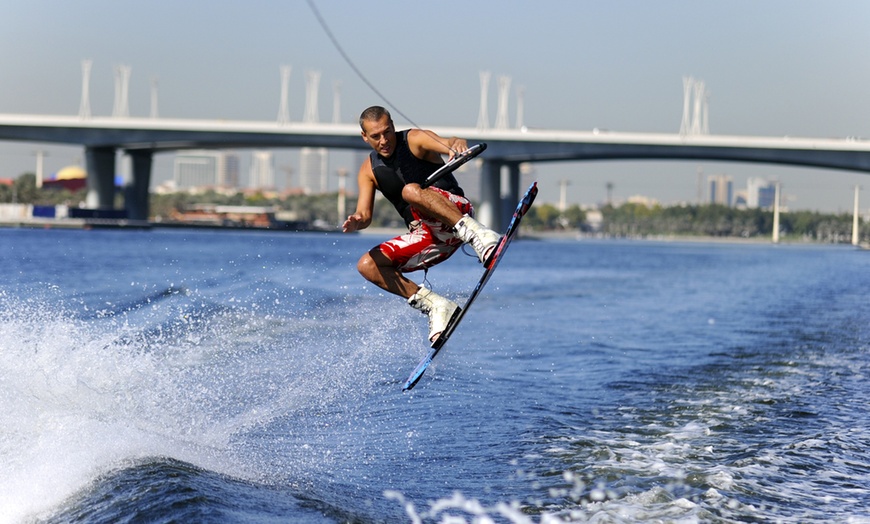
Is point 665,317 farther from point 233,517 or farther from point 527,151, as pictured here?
point 527,151

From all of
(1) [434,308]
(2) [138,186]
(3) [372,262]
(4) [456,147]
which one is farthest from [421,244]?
(2) [138,186]

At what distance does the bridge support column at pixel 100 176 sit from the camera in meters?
85.6

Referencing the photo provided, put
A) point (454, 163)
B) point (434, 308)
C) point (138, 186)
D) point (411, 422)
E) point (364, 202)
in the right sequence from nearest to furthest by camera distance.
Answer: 1. point (454, 163)
2. point (364, 202)
3. point (434, 308)
4. point (411, 422)
5. point (138, 186)

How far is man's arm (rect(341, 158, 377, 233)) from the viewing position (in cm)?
798

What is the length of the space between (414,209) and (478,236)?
23.1 inches

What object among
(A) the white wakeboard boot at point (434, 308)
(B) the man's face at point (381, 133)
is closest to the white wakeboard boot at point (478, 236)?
(A) the white wakeboard boot at point (434, 308)

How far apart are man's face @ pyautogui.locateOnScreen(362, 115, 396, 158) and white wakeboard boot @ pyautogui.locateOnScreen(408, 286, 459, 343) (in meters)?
A: 1.35

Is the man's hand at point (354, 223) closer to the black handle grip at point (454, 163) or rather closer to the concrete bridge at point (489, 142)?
the black handle grip at point (454, 163)

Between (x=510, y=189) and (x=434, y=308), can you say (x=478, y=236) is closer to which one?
(x=434, y=308)

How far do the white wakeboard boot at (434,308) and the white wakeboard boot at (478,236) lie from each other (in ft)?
1.95

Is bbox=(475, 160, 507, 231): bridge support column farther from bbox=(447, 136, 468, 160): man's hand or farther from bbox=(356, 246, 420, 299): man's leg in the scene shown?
bbox=(447, 136, 468, 160): man's hand

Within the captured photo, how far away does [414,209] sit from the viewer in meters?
8.48

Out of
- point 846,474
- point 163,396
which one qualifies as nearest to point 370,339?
point 163,396

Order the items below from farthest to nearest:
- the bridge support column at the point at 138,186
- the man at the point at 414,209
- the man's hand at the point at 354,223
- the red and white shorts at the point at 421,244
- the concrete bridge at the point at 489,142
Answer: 1. the bridge support column at the point at 138,186
2. the concrete bridge at the point at 489,142
3. the red and white shorts at the point at 421,244
4. the man at the point at 414,209
5. the man's hand at the point at 354,223
